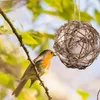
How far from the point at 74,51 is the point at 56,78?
6.61 ft

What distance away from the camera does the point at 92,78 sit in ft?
13.6

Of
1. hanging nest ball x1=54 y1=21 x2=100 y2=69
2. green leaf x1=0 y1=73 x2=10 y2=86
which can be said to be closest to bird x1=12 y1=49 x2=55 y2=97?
green leaf x1=0 y1=73 x2=10 y2=86

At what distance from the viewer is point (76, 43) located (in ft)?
6.42

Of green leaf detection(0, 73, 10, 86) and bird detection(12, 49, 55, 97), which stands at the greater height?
green leaf detection(0, 73, 10, 86)

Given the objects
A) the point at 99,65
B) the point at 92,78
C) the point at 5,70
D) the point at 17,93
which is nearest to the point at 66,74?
the point at 92,78

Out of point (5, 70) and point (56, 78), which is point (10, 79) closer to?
point (5, 70)

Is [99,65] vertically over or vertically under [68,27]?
under

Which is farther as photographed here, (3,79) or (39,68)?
(39,68)

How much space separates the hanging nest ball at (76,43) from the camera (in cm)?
194

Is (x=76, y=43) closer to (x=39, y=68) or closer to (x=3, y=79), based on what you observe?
(x=3, y=79)

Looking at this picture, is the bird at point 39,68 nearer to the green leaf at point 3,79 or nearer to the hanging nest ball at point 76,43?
the green leaf at point 3,79

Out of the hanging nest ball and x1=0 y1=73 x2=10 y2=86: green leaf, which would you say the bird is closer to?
x1=0 y1=73 x2=10 y2=86: green leaf

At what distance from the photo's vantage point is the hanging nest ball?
1938mm

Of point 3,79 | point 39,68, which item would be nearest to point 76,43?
point 3,79
